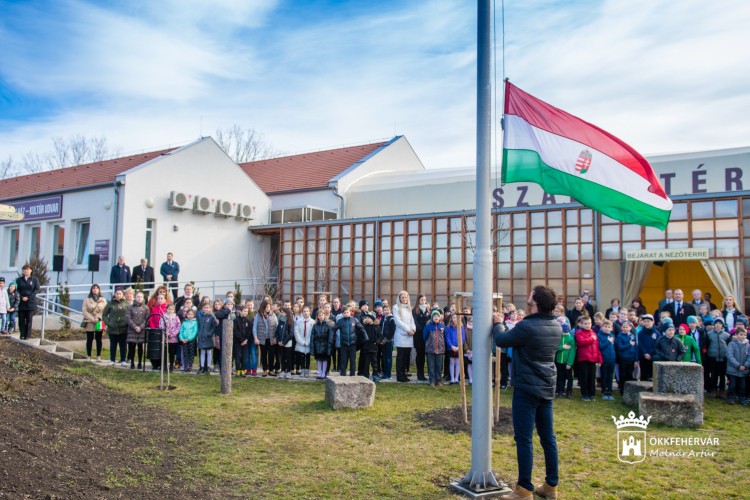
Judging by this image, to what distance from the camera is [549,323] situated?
16.0 ft

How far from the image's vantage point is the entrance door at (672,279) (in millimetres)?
17844

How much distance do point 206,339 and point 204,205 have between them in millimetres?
10376

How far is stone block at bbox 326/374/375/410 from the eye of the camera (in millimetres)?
8453

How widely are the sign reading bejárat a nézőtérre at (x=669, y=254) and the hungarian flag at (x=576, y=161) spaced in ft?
35.2

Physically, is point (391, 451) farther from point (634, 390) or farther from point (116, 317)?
point (116, 317)

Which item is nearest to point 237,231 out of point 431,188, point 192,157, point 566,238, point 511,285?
point 192,157

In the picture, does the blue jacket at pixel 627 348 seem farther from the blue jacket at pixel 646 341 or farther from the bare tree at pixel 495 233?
the bare tree at pixel 495 233

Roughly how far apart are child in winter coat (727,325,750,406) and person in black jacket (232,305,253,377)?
9147 millimetres

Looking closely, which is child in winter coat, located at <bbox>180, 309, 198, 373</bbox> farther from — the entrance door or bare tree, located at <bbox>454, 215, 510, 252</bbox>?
the entrance door

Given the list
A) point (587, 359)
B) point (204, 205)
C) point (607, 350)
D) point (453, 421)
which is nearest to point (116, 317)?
point (453, 421)

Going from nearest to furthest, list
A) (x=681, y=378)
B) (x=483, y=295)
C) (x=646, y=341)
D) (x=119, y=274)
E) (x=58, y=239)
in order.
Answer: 1. (x=483, y=295)
2. (x=681, y=378)
3. (x=646, y=341)
4. (x=119, y=274)
5. (x=58, y=239)

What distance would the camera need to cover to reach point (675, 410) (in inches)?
299

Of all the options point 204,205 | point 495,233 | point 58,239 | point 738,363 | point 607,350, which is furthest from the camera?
point 204,205

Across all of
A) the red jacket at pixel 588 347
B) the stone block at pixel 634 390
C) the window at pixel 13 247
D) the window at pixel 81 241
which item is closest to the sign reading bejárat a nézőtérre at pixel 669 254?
the red jacket at pixel 588 347
